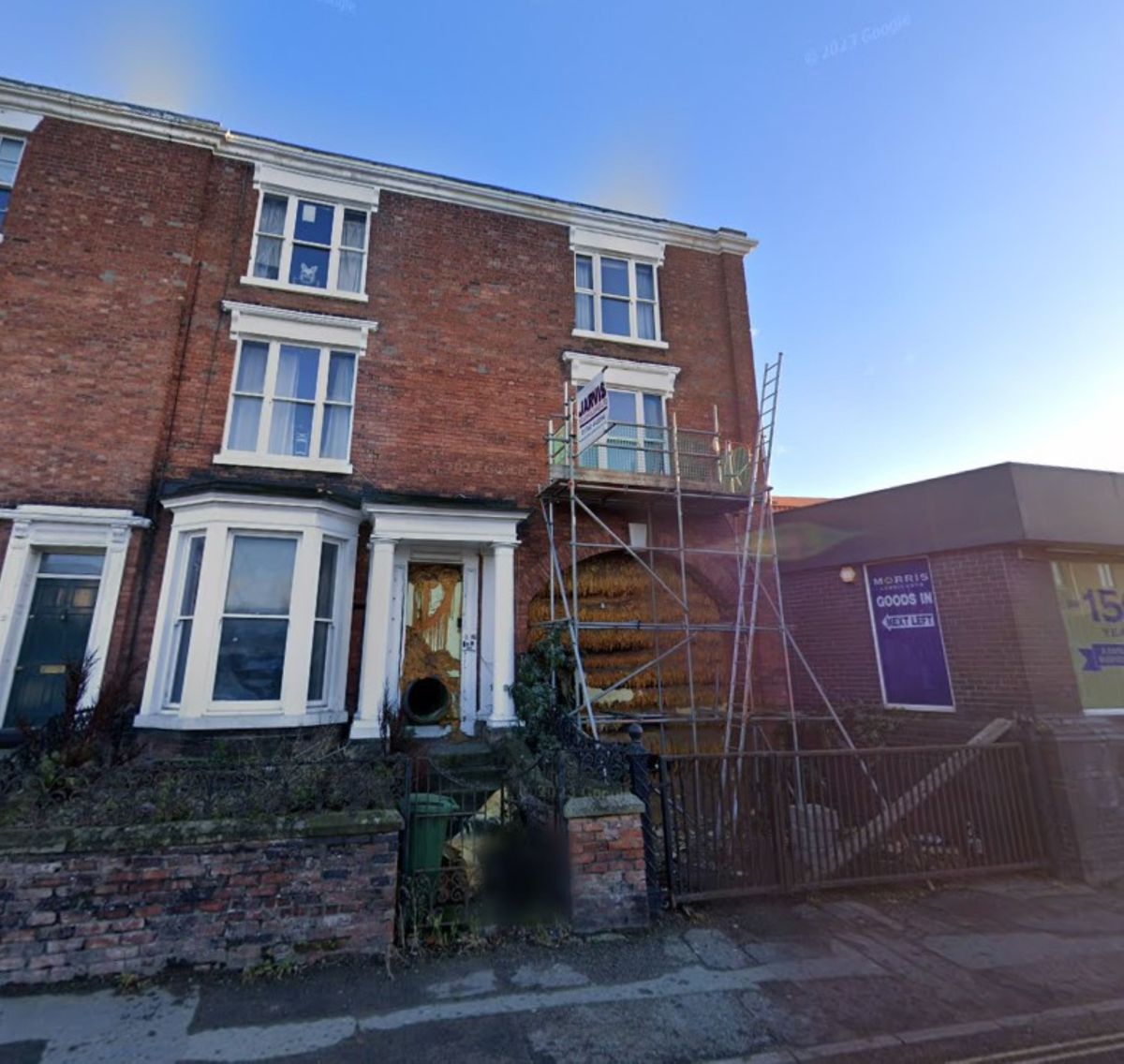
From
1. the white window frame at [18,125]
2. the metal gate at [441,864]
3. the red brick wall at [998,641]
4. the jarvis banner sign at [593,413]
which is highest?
the white window frame at [18,125]

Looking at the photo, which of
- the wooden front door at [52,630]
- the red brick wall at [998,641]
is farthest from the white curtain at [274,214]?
the red brick wall at [998,641]

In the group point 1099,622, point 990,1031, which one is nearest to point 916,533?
point 1099,622

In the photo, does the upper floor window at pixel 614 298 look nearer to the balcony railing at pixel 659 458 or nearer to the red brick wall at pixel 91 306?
the balcony railing at pixel 659 458

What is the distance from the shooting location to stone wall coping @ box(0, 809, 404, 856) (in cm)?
412

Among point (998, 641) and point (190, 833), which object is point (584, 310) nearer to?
point (998, 641)

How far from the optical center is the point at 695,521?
36.1 feet

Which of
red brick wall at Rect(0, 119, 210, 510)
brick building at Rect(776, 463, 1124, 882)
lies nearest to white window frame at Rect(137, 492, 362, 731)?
red brick wall at Rect(0, 119, 210, 510)

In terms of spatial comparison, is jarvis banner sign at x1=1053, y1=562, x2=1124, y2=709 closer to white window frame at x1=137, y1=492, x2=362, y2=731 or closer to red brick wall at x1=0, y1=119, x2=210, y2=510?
white window frame at x1=137, y1=492, x2=362, y2=731

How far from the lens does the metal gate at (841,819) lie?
5277 millimetres

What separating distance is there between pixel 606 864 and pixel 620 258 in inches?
457

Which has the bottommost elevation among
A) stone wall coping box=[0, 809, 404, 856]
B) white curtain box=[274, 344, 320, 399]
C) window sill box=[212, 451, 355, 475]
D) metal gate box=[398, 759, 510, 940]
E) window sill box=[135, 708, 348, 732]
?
metal gate box=[398, 759, 510, 940]

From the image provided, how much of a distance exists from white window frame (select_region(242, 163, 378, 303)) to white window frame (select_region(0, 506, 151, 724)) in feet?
15.2

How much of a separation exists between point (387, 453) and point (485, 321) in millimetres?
3244

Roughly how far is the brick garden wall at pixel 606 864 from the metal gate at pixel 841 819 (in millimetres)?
350
